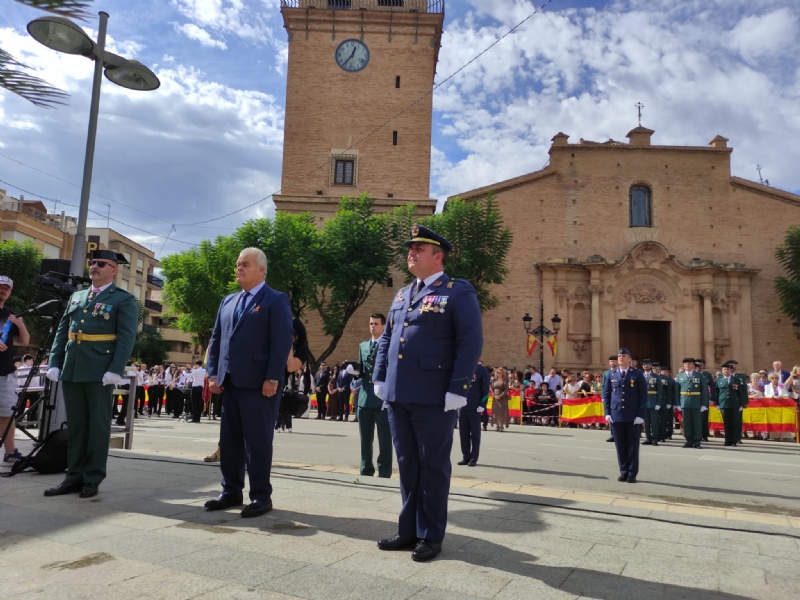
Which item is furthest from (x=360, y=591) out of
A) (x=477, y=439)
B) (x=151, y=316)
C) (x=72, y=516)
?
(x=151, y=316)

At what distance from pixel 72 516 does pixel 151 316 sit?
74.3m

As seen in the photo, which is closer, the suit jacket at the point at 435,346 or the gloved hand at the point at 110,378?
the suit jacket at the point at 435,346

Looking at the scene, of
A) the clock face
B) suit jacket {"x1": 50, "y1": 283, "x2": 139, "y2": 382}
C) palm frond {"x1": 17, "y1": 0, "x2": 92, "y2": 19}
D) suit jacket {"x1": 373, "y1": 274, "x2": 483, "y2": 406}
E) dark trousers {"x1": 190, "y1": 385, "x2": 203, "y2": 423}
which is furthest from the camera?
the clock face

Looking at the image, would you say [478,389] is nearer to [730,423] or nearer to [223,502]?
[223,502]

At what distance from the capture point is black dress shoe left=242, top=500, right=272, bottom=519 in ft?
15.4

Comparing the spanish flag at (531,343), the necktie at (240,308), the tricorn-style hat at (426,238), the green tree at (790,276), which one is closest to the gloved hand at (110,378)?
the necktie at (240,308)

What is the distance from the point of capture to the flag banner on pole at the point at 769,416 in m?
17.7

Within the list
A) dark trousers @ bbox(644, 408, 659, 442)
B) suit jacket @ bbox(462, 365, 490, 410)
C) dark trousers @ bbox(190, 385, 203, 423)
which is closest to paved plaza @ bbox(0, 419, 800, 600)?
suit jacket @ bbox(462, 365, 490, 410)

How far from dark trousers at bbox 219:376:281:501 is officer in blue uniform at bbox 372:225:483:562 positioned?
3.77 ft

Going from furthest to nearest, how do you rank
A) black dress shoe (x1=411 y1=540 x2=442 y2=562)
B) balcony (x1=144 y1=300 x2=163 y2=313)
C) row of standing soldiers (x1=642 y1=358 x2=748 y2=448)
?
1. balcony (x1=144 y1=300 x2=163 y2=313)
2. row of standing soldiers (x1=642 y1=358 x2=748 y2=448)
3. black dress shoe (x1=411 y1=540 x2=442 y2=562)

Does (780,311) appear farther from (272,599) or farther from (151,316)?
(151,316)

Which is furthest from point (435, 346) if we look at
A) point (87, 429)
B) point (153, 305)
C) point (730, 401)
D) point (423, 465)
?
point (153, 305)

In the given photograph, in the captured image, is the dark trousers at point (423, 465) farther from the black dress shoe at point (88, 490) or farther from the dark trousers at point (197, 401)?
the dark trousers at point (197, 401)

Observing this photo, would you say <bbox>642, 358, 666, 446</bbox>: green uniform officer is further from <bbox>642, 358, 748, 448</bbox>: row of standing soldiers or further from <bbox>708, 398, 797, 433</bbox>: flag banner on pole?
<bbox>708, 398, 797, 433</bbox>: flag banner on pole
